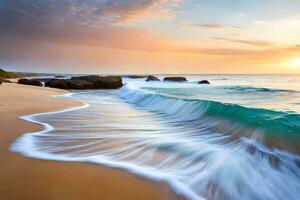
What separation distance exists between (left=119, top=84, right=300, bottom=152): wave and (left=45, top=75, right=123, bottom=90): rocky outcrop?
16.5m

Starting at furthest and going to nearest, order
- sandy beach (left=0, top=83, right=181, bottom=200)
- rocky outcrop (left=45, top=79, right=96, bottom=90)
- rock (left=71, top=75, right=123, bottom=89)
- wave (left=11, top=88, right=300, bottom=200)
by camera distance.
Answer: rock (left=71, top=75, right=123, bottom=89)
rocky outcrop (left=45, top=79, right=96, bottom=90)
wave (left=11, top=88, right=300, bottom=200)
sandy beach (left=0, top=83, right=181, bottom=200)

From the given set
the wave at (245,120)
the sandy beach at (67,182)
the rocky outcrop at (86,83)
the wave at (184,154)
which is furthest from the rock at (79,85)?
the sandy beach at (67,182)

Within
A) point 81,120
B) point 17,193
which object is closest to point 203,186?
point 17,193

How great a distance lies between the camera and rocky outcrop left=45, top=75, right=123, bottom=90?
83.9 feet

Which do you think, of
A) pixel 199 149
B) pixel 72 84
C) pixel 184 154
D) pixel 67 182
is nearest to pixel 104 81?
pixel 72 84

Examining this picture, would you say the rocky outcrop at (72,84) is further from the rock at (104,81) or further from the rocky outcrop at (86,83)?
the rock at (104,81)

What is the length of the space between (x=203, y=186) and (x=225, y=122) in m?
3.80

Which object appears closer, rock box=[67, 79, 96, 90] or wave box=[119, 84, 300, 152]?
wave box=[119, 84, 300, 152]

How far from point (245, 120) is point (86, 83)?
21128mm

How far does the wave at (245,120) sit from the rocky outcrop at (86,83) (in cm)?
1655

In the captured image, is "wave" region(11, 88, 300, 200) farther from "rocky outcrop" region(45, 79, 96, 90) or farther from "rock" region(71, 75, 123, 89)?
"rock" region(71, 75, 123, 89)

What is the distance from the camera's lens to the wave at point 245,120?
496cm

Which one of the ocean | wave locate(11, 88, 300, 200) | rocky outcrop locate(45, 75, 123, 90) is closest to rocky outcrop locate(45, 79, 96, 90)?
rocky outcrop locate(45, 75, 123, 90)

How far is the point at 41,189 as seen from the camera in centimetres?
299
